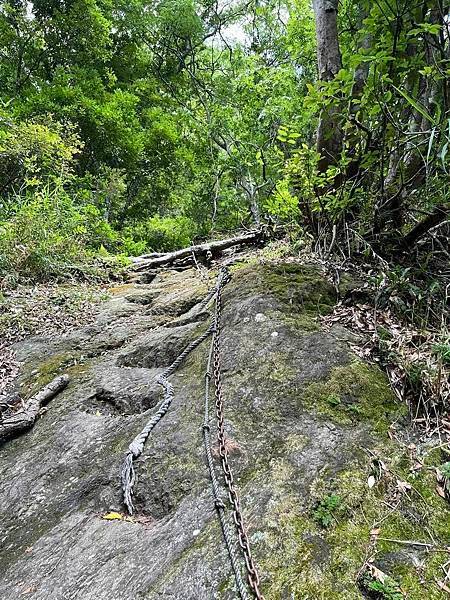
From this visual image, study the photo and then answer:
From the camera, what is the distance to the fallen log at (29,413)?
A: 2889mm

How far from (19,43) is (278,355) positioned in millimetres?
10491

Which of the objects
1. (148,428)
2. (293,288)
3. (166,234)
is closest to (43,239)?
(166,234)

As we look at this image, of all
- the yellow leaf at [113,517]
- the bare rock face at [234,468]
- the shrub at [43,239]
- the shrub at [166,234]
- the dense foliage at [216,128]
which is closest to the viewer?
the bare rock face at [234,468]

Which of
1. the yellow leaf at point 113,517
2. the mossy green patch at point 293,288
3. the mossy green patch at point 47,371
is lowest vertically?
the yellow leaf at point 113,517

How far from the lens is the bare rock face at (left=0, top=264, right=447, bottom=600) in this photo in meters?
1.48

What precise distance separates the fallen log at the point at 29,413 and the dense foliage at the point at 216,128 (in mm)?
2673

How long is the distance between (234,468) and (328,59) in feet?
12.3

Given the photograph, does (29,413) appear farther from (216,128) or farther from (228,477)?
(216,128)

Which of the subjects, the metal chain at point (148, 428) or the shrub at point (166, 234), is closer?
the metal chain at point (148, 428)

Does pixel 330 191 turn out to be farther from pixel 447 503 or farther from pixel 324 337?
pixel 447 503

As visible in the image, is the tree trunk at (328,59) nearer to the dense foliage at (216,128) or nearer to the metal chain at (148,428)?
the dense foliage at (216,128)

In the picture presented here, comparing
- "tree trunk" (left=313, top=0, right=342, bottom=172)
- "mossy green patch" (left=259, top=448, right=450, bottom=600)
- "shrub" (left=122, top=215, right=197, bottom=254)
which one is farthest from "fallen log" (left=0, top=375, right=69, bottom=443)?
"shrub" (left=122, top=215, right=197, bottom=254)

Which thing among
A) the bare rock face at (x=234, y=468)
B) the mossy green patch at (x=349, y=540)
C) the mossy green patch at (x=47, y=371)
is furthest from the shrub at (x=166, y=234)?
the mossy green patch at (x=349, y=540)

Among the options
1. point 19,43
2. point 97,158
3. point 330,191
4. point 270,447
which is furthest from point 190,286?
point 19,43
